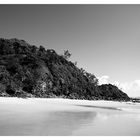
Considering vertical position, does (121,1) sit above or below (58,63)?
below

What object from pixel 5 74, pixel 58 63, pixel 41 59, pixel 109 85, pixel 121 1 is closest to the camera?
pixel 121 1

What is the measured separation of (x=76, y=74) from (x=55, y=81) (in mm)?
16525

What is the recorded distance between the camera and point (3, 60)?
6738 cm

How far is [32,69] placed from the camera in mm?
63938

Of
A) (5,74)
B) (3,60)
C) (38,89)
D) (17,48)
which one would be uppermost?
A: (17,48)

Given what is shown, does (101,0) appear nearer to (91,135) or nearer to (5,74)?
(91,135)

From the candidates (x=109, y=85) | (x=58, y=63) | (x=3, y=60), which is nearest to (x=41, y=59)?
(x=58, y=63)

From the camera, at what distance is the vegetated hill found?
5454 centimetres

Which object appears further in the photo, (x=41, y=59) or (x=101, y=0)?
(x=41, y=59)

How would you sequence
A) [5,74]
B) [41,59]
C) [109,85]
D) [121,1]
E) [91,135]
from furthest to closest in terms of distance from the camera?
[109,85] < [41,59] < [5,74] < [121,1] < [91,135]

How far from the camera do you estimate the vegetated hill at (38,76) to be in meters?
54.5

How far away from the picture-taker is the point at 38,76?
61156 millimetres

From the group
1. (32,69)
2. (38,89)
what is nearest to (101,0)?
(38,89)

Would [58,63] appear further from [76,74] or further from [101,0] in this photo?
[101,0]
